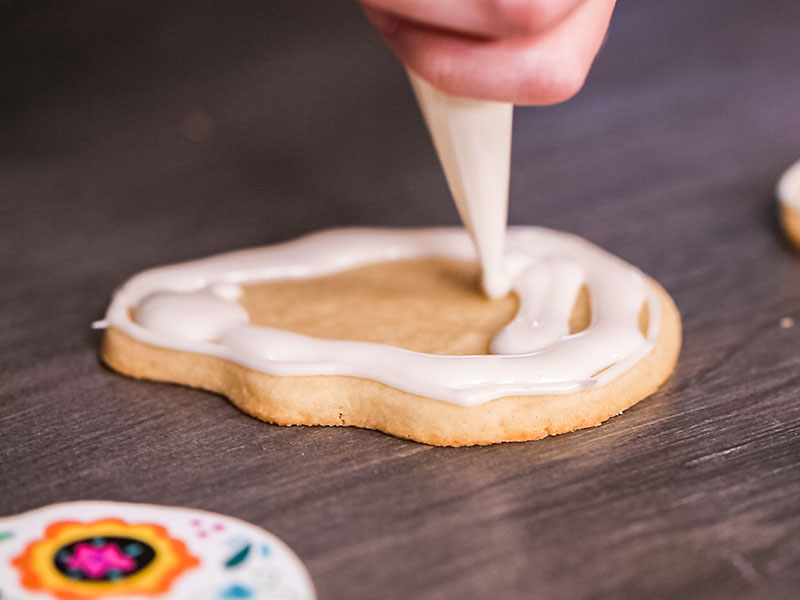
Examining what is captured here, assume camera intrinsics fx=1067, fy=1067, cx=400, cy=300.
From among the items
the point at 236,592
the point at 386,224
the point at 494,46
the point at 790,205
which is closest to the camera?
the point at 236,592

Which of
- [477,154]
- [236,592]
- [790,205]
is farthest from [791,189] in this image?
[236,592]

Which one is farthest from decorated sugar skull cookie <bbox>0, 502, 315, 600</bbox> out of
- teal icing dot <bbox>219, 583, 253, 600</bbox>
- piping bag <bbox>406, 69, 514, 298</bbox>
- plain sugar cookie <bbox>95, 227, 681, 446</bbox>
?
piping bag <bbox>406, 69, 514, 298</bbox>

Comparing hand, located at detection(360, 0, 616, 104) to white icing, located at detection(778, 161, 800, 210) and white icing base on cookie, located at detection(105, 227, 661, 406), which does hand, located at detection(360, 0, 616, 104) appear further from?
white icing, located at detection(778, 161, 800, 210)

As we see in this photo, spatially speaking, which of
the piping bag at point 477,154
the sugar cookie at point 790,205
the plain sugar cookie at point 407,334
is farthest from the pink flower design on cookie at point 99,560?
the sugar cookie at point 790,205

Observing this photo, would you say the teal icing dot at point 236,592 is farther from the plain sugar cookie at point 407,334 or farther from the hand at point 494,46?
the hand at point 494,46

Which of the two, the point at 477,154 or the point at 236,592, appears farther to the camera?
the point at 477,154

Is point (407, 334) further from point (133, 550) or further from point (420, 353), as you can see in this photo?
point (133, 550)
